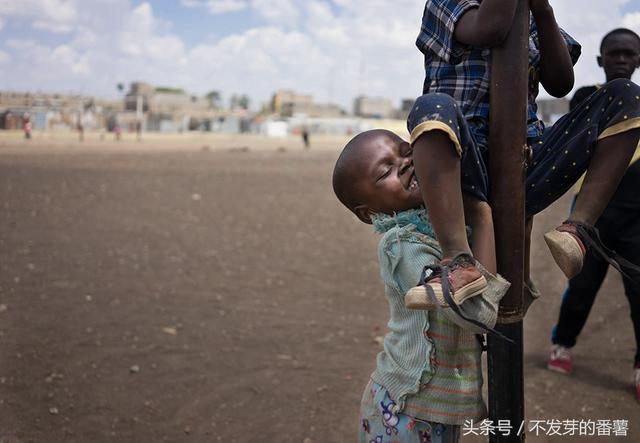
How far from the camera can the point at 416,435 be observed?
77.8 inches

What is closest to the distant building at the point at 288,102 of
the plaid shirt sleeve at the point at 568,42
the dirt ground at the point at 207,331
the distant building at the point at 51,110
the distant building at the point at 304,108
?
the distant building at the point at 304,108

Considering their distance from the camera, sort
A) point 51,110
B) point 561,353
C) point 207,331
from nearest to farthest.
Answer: point 561,353, point 207,331, point 51,110

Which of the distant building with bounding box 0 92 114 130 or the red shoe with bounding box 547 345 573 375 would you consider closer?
the red shoe with bounding box 547 345 573 375

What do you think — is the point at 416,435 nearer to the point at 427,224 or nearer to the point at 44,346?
the point at 427,224

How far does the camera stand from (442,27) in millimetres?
1853

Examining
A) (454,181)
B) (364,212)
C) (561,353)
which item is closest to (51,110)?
(561,353)

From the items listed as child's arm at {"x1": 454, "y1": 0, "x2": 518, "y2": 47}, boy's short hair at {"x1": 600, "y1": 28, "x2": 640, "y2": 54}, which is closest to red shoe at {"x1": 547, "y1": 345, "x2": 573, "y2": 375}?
boy's short hair at {"x1": 600, "y1": 28, "x2": 640, "y2": 54}

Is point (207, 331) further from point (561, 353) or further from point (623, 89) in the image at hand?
point (623, 89)

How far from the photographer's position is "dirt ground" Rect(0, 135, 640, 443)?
4.12m

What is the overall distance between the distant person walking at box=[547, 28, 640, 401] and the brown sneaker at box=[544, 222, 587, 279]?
1.73m

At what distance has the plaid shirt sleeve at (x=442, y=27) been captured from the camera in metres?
1.79

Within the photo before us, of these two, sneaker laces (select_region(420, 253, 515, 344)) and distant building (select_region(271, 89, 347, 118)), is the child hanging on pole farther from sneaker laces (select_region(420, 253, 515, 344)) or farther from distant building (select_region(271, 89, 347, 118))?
distant building (select_region(271, 89, 347, 118))

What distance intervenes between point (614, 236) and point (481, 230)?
8.84 feet

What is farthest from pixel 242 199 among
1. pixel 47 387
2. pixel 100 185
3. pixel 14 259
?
pixel 47 387
